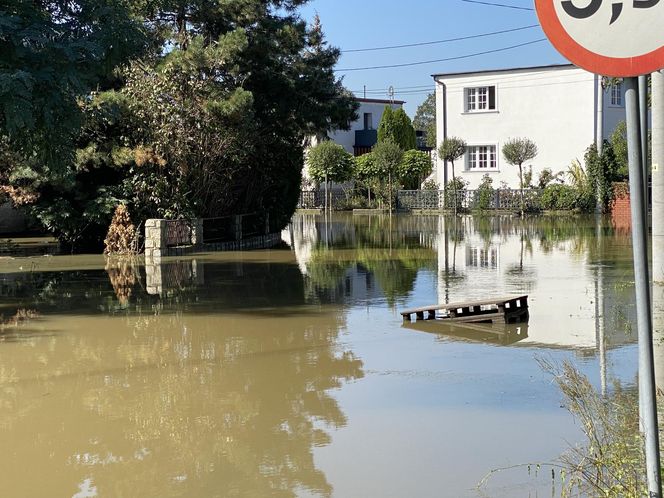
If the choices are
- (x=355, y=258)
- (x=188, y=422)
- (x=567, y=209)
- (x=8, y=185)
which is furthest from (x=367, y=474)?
(x=567, y=209)

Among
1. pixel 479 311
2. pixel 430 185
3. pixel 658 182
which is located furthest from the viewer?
pixel 430 185

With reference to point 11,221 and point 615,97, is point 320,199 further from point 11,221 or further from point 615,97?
point 11,221

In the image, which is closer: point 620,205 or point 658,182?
point 658,182

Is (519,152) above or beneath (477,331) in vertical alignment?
above

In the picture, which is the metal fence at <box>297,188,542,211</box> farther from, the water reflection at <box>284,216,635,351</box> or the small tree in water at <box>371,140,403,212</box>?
the water reflection at <box>284,216,635,351</box>

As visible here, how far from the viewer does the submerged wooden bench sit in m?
11.9

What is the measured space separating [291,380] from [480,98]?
35.0 metres

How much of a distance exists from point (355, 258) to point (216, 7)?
7788mm

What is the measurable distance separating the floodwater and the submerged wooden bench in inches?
9.9

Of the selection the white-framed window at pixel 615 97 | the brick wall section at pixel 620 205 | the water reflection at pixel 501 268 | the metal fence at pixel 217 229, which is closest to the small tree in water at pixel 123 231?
the metal fence at pixel 217 229

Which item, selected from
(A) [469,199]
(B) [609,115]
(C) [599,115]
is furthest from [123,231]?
(B) [609,115]

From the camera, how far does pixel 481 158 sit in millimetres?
42188

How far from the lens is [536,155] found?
40.0 m

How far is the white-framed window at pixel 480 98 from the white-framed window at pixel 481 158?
1847 mm
